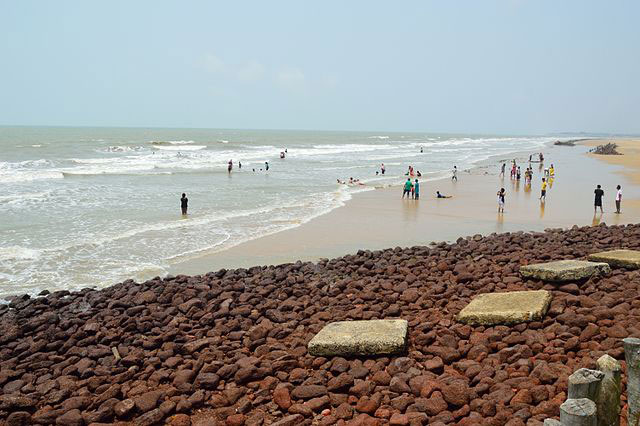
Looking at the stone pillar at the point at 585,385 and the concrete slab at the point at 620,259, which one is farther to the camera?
the concrete slab at the point at 620,259

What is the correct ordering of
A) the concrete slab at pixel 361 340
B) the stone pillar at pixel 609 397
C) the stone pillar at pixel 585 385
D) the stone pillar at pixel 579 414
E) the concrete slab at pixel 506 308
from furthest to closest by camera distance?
the concrete slab at pixel 506 308 < the concrete slab at pixel 361 340 < the stone pillar at pixel 609 397 < the stone pillar at pixel 585 385 < the stone pillar at pixel 579 414

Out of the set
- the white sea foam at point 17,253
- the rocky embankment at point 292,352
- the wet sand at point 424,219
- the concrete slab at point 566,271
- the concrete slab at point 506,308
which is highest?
the concrete slab at point 566,271

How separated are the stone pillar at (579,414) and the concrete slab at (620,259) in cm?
592

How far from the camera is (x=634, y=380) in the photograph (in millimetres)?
3887

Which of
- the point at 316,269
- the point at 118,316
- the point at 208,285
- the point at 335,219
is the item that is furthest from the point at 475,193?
the point at 118,316

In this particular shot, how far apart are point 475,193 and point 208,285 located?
20.2 m

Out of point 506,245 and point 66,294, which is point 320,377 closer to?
point 66,294

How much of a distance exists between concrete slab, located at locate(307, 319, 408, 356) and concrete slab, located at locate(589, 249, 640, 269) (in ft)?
13.5

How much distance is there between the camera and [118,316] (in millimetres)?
8438

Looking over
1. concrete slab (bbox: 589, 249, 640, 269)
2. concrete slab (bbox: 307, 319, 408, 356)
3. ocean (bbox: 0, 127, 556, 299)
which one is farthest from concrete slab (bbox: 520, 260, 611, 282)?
ocean (bbox: 0, 127, 556, 299)

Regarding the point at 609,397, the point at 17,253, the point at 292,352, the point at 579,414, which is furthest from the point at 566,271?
the point at 17,253

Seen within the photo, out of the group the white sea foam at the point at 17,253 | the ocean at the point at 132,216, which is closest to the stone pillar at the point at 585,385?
the ocean at the point at 132,216

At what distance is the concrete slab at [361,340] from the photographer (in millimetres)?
6145

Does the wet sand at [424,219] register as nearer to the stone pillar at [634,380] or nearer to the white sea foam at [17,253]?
the white sea foam at [17,253]
